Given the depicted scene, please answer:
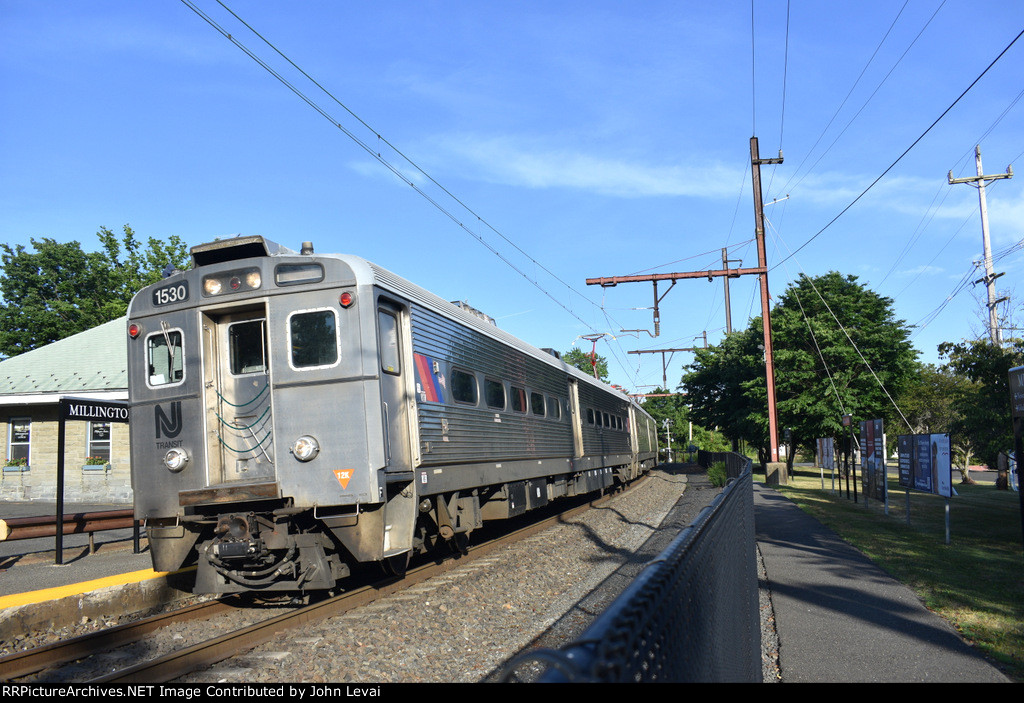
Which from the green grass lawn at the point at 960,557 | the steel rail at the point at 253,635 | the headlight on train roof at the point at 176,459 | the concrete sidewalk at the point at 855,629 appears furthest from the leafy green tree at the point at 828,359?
the headlight on train roof at the point at 176,459

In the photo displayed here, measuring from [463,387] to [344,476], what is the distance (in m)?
2.85

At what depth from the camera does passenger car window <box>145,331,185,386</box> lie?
787cm

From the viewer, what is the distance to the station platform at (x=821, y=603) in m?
5.25

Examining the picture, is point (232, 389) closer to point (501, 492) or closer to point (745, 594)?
point (501, 492)

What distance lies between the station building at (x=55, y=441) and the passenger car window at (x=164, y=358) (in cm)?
1312

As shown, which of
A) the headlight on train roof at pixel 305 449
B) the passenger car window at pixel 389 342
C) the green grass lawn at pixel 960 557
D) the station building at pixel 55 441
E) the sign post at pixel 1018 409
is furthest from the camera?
the station building at pixel 55 441

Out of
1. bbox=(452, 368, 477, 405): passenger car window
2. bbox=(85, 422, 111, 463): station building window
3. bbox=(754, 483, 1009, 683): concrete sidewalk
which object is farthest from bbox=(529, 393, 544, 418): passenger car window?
bbox=(85, 422, 111, 463): station building window

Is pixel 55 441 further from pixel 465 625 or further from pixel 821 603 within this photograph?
pixel 821 603

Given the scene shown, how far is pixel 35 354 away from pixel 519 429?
18.1 meters

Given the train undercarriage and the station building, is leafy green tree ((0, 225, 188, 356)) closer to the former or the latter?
the station building

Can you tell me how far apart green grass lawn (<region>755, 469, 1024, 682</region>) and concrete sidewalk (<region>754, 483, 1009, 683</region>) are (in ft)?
0.62

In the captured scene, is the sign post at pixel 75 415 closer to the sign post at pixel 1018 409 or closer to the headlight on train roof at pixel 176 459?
the headlight on train roof at pixel 176 459

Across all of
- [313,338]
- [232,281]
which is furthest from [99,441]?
[313,338]
